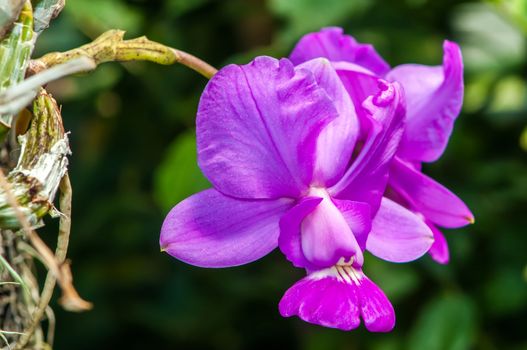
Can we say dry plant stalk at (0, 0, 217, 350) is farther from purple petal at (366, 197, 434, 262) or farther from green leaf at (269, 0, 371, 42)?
green leaf at (269, 0, 371, 42)

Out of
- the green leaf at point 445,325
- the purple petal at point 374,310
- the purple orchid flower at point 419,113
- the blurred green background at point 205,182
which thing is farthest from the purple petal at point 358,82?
the green leaf at point 445,325

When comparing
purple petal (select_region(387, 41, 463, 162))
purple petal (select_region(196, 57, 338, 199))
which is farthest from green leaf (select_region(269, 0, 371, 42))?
purple petal (select_region(196, 57, 338, 199))

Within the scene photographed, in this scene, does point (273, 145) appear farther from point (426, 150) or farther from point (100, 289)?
point (100, 289)

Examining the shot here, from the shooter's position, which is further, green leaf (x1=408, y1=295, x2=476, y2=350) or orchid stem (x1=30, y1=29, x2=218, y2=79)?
green leaf (x1=408, y1=295, x2=476, y2=350)

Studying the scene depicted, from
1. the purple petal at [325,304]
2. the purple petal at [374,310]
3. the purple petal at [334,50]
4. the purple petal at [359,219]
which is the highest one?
the purple petal at [334,50]

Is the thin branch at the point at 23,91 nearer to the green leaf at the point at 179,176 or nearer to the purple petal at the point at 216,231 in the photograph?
the purple petal at the point at 216,231

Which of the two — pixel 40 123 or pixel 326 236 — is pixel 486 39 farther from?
pixel 40 123

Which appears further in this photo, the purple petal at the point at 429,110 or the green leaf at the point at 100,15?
the green leaf at the point at 100,15
